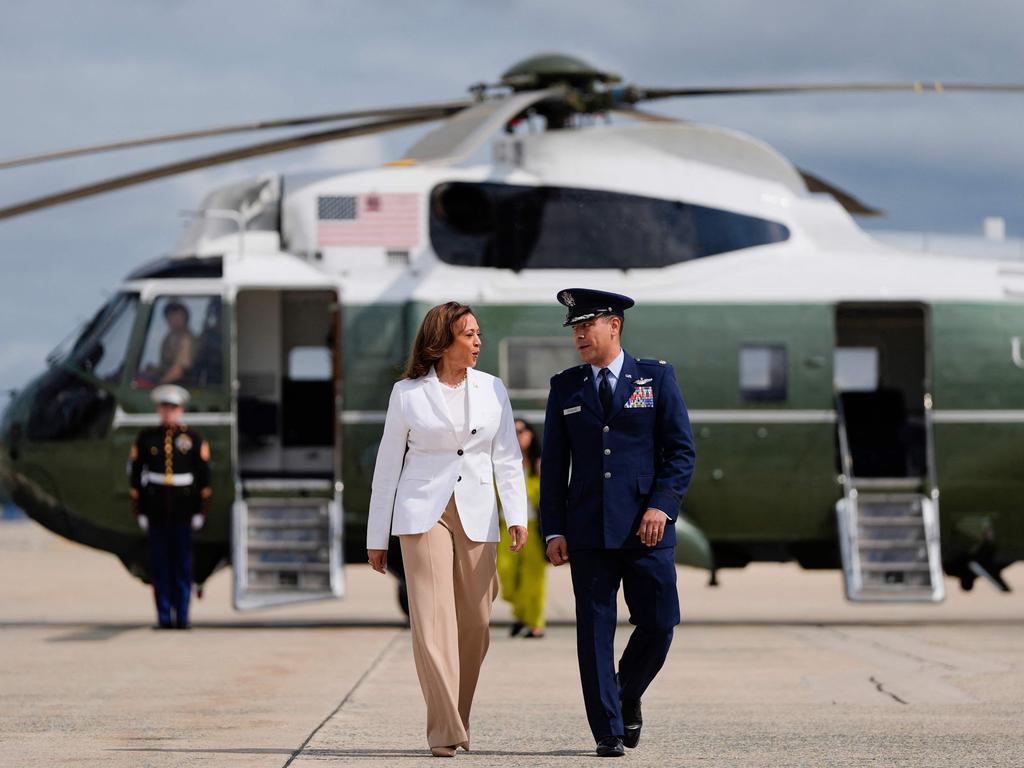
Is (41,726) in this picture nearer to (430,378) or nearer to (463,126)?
(430,378)

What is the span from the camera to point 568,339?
14062 mm

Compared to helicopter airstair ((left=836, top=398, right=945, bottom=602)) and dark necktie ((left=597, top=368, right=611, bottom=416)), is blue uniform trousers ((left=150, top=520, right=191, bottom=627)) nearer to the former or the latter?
helicopter airstair ((left=836, top=398, right=945, bottom=602))

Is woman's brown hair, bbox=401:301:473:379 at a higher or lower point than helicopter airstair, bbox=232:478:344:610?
higher

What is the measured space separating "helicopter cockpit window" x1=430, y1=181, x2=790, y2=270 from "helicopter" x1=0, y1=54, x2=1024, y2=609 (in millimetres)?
17

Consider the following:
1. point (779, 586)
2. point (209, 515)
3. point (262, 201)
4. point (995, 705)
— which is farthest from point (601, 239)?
point (779, 586)

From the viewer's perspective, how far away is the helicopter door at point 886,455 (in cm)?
1394

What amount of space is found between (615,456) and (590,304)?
2.00ft

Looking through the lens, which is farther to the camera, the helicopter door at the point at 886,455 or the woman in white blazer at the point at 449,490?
the helicopter door at the point at 886,455

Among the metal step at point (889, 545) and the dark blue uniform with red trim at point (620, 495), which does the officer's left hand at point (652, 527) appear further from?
the metal step at point (889, 545)

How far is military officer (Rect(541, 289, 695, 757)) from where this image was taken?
7004 millimetres

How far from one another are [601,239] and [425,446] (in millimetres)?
7316

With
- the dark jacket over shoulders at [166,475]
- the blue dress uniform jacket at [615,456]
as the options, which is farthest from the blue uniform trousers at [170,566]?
the blue dress uniform jacket at [615,456]

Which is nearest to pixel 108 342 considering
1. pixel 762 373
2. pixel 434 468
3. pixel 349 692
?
pixel 762 373

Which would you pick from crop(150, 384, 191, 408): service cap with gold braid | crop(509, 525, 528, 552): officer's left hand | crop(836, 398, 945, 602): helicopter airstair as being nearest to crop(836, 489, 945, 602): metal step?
crop(836, 398, 945, 602): helicopter airstair
